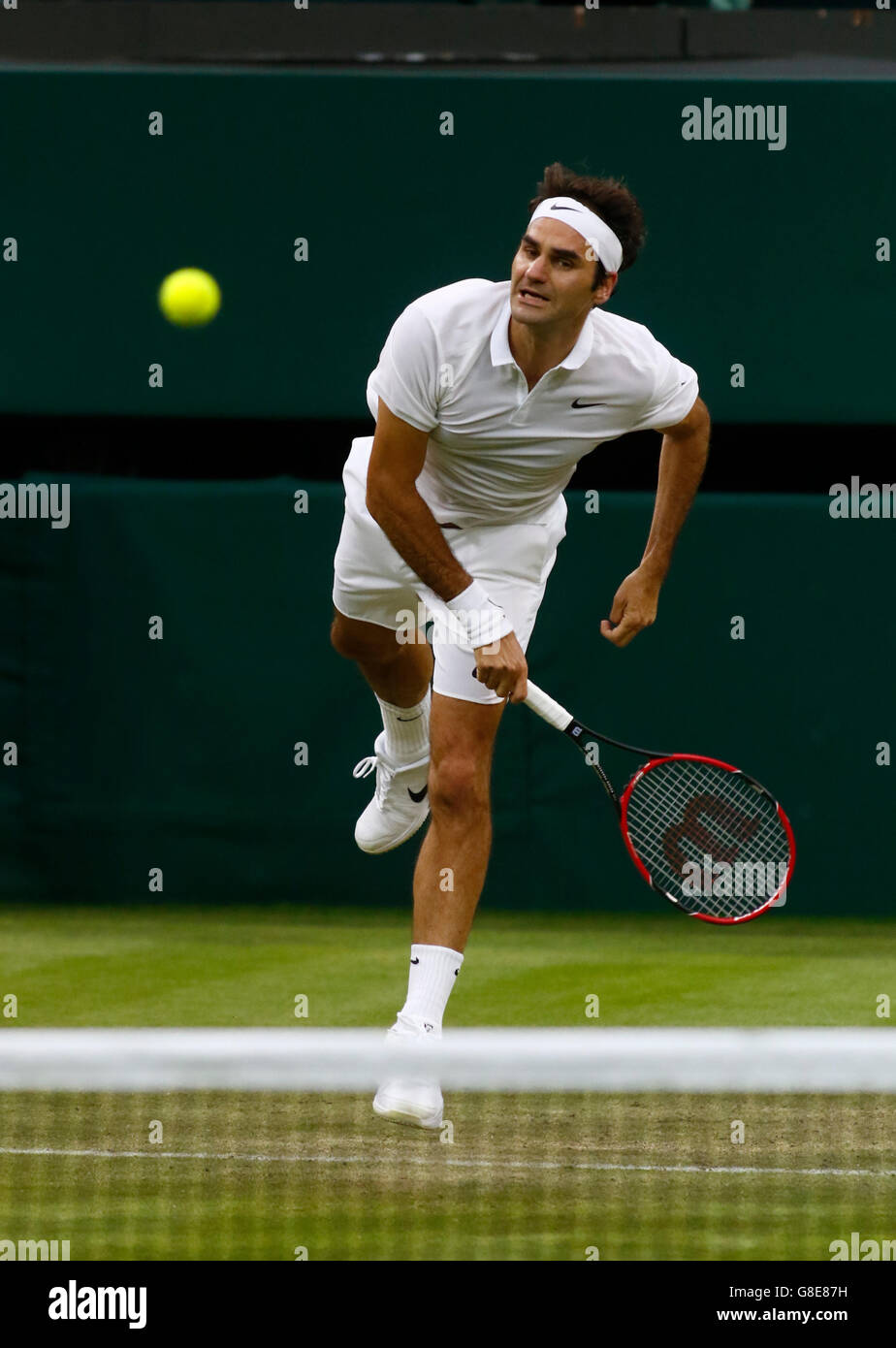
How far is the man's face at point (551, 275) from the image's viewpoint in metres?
4.38

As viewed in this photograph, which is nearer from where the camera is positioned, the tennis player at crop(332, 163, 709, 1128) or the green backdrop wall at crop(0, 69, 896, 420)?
the tennis player at crop(332, 163, 709, 1128)

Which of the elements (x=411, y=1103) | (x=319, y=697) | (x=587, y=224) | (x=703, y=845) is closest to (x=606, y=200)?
(x=587, y=224)

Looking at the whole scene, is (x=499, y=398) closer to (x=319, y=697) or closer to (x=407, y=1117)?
(x=407, y=1117)

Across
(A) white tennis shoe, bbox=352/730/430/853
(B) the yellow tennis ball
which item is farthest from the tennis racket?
(B) the yellow tennis ball

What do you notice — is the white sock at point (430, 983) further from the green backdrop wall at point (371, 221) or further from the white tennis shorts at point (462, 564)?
the green backdrop wall at point (371, 221)

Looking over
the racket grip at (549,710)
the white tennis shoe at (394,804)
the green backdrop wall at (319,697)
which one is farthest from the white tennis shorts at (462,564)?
the green backdrop wall at (319,697)

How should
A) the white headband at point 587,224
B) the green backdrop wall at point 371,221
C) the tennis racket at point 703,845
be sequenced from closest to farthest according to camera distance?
the white headband at point 587,224 → the tennis racket at point 703,845 → the green backdrop wall at point 371,221

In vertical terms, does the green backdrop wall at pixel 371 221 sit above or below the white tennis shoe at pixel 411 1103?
above

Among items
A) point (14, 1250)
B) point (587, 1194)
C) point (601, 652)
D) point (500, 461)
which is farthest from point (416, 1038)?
point (601, 652)

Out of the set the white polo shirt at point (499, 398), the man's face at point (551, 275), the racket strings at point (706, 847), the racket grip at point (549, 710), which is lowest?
the racket strings at point (706, 847)

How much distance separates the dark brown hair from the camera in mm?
4582

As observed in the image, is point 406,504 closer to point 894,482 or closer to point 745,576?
point 745,576

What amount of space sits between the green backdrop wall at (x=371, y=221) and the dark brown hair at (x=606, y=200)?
3788 mm

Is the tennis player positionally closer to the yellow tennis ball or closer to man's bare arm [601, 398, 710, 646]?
man's bare arm [601, 398, 710, 646]
